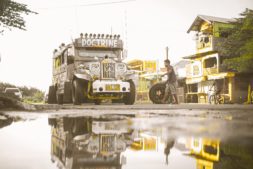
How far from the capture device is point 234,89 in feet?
88.5

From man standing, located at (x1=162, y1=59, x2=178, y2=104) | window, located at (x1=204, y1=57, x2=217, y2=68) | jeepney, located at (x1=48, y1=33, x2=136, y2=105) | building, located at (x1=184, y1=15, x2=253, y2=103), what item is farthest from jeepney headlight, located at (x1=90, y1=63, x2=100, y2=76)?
window, located at (x1=204, y1=57, x2=217, y2=68)

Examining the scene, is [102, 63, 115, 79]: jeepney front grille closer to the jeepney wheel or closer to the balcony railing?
the jeepney wheel

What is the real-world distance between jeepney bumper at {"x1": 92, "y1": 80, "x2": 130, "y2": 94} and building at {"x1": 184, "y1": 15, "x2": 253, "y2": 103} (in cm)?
1492

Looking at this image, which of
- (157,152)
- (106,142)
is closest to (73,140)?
(106,142)

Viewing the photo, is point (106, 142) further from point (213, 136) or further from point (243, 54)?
point (243, 54)

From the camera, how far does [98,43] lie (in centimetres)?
1297

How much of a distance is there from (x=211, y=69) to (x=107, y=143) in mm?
27633

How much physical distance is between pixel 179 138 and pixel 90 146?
2.16 ft

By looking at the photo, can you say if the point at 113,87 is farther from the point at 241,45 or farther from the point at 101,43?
the point at 241,45

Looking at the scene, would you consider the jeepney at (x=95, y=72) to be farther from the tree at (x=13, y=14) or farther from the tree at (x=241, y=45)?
the tree at (x=241, y=45)

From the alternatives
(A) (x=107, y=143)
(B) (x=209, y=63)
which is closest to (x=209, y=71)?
(B) (x=209, y=63)

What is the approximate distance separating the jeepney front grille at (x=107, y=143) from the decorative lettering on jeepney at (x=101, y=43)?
10.6 metres

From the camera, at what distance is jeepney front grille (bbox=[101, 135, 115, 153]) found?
1920 mm

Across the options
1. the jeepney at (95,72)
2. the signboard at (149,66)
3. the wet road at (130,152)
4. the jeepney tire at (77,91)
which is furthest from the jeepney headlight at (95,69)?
the signboard at (149,66)
